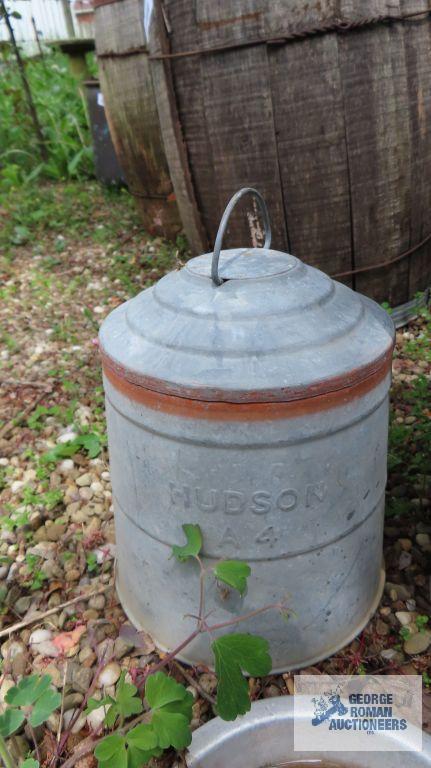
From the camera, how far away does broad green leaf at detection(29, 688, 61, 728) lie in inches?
42.4

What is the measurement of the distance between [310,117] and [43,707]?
195 cm

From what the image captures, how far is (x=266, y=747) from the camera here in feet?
4.16

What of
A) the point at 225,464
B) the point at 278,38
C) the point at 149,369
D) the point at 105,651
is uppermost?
the point at 278,38

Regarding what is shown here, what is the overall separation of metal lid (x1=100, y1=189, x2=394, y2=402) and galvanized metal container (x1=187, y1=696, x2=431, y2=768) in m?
0.66

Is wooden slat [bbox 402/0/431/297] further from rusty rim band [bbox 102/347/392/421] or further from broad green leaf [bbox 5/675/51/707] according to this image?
broad green leaf [bbox 5/675/51/707]

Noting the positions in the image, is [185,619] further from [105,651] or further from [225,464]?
[225,464]

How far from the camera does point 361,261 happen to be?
2.50m

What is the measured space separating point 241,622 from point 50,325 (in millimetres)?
2079

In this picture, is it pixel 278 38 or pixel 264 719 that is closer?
pixel 264 719

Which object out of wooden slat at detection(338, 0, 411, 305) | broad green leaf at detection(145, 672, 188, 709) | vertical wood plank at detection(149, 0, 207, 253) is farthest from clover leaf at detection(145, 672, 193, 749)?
vertical wood plank at detection(149, 0, 207, 253)

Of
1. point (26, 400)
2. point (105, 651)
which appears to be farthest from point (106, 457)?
point (105, 651)
